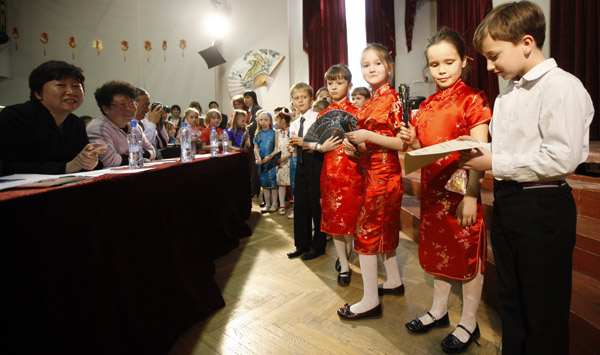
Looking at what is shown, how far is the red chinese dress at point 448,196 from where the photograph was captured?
1.30 metres

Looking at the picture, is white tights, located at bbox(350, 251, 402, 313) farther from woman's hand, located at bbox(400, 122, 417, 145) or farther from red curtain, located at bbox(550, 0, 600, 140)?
red curtain, located at bbox(550, 0, 600, 140)

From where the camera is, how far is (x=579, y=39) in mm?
3871

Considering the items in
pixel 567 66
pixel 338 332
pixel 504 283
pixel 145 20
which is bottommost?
pixel 338 332

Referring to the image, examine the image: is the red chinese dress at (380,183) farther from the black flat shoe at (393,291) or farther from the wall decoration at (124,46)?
the wall decoration at (124,46)

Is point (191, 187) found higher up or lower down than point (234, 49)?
lower down

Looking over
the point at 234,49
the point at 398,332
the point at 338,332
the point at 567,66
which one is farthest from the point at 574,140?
the point at 234,49

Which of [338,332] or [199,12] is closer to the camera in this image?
[338,332]

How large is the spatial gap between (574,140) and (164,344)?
1.79m

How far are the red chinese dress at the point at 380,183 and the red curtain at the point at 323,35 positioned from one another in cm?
625

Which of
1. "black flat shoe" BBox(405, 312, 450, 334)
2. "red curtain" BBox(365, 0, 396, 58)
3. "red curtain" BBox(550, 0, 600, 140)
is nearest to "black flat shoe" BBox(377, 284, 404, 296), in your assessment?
"black flat shoe" BBox(405, 312, 450, 334)

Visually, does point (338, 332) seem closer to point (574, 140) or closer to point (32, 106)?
point (574, 140)

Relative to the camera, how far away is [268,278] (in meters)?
2.31

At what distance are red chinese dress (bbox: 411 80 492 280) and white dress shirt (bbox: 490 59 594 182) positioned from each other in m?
0.26

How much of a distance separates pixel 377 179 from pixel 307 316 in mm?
901
